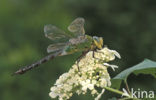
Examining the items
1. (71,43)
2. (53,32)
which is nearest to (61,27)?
(53,32)

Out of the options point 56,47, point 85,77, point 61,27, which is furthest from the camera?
point 61,27

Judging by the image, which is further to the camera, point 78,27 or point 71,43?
point 78,27

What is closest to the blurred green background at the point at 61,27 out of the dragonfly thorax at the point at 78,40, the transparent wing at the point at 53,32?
Result: the transparent wing at the point at 53,32

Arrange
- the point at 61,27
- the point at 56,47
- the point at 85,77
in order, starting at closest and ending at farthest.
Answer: the point at 85,77
the point at 56,47
the point at 61,27

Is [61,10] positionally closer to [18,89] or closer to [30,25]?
[30,25]

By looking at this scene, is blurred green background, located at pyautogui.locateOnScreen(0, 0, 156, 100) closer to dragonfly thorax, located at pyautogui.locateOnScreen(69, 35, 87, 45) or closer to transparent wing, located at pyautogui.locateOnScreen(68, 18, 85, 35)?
transparent wing, located at pyautogui.locateOnScreen(68, 18, 85, 35)

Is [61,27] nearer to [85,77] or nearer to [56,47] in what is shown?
[56,47]
